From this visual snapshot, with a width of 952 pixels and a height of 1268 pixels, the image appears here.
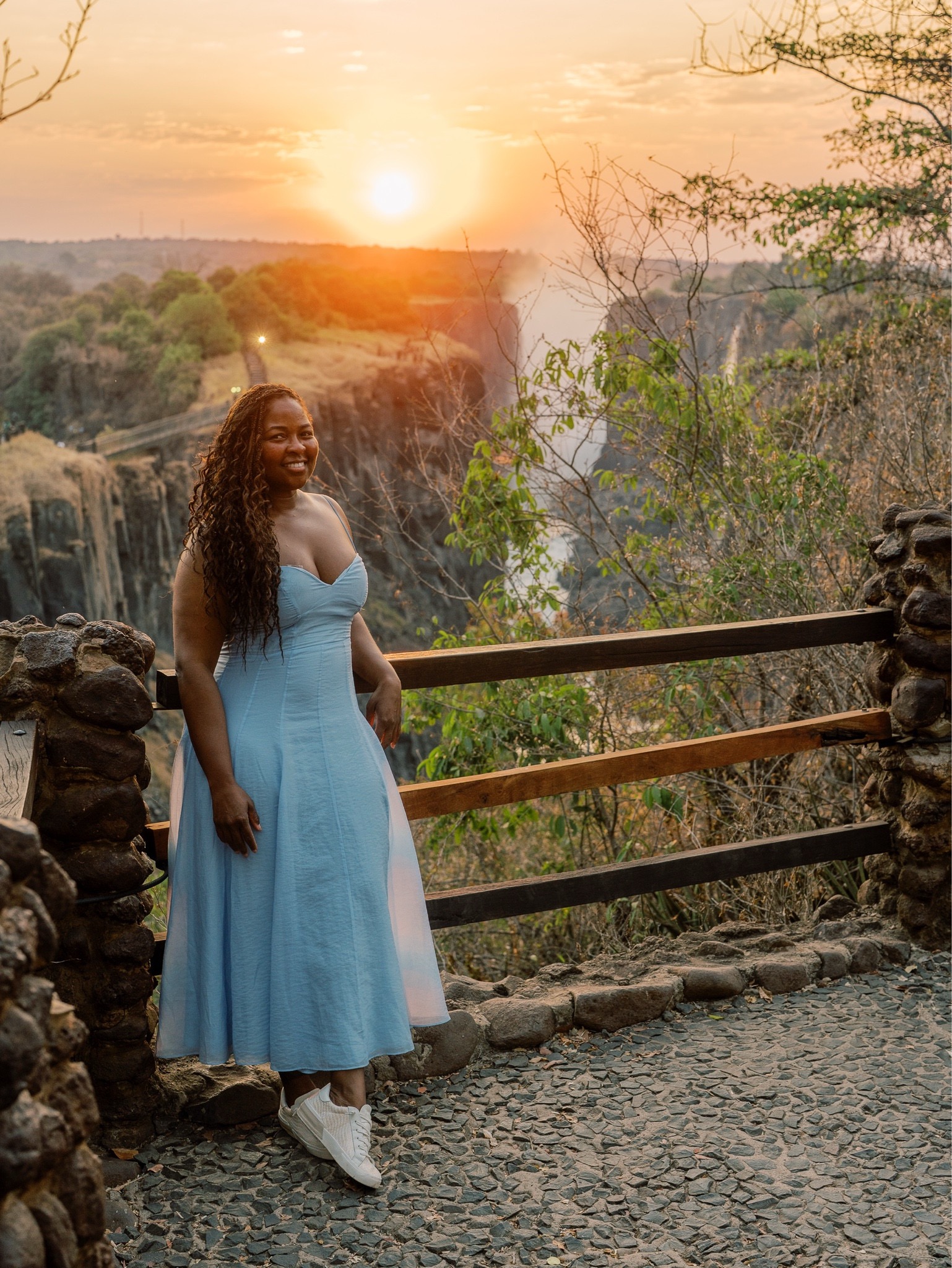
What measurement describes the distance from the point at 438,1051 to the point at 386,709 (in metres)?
0.94

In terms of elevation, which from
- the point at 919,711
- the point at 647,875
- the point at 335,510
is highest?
the point at 335,510

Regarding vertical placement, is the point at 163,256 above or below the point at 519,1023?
above

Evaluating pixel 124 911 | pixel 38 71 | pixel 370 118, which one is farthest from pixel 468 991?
pixel 370 118

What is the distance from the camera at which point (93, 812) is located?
8.02ft

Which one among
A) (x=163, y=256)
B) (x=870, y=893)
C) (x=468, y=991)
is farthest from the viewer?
(x=163, y=256)

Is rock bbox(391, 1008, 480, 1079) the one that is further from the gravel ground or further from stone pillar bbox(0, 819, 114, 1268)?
stone pillar bbox(0, 819, 114, 1268)

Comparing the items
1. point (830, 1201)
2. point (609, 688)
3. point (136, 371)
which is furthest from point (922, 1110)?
point (136, 371)

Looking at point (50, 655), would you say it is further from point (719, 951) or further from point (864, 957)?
point (864, 957)

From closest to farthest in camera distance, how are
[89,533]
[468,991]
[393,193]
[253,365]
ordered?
[468,991]
[393,193]
[89,533]
[253,365]

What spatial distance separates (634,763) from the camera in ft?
11.1

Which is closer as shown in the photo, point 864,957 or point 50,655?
point 50,655

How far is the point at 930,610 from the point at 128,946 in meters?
2.59

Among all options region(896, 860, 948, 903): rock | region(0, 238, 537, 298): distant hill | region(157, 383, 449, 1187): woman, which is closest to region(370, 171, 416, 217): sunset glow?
region(896, 860, 948, 903): rock

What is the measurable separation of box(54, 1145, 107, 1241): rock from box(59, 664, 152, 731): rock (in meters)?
1.28
